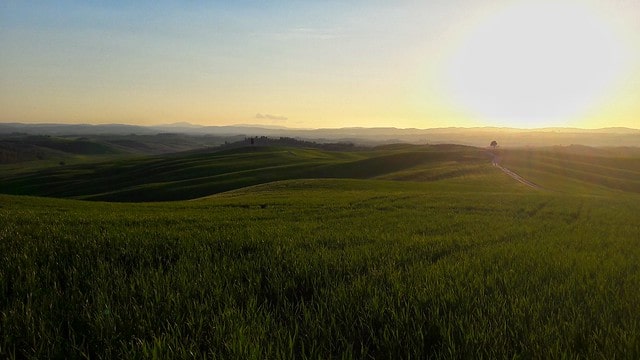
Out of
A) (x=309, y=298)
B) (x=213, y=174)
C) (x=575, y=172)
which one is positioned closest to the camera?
(x=309, y=298)

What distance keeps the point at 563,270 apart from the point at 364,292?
14.1 feet

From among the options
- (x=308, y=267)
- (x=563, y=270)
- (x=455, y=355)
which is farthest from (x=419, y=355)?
(x=563, y=270)

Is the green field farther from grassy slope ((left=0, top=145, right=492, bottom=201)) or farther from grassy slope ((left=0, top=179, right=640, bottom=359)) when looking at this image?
grassy slope ((left=0, top=145, right=492, bottom=201))

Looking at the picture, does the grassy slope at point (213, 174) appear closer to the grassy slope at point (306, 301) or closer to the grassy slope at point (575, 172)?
the grassy slope at point (575, 172)

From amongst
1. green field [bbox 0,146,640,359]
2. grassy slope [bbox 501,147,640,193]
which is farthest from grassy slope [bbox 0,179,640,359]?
grassy slope [bbox 501,147,640,193]

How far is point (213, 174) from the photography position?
332 feet

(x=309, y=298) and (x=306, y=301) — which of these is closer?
(x=306, y=301)

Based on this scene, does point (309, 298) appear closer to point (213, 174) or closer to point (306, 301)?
point (306, 301)

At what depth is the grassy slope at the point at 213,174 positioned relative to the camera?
7794 cm

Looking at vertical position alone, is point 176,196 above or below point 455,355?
below

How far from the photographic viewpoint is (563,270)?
298 inches

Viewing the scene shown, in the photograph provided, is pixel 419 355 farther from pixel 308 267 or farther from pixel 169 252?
pixel 169 252

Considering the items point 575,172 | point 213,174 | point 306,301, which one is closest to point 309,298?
point 306,301

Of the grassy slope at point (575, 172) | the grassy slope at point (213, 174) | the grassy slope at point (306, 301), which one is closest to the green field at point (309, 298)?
the grassy slope at point (306, 301)
